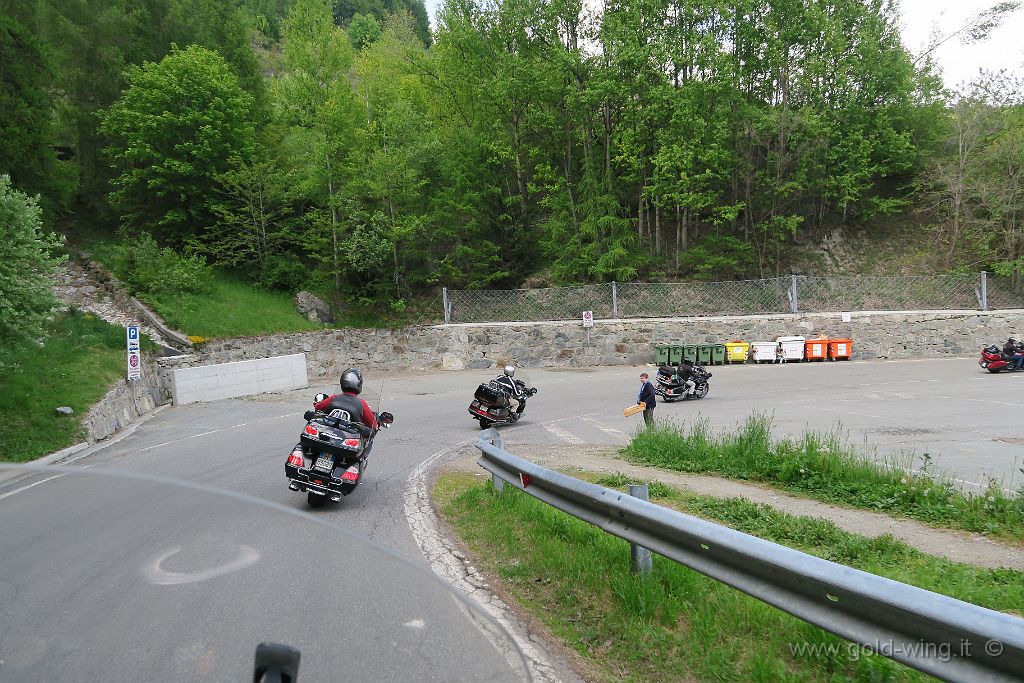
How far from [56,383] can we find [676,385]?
52.2 feet

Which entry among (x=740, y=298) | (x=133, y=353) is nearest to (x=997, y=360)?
(x=740, y=298)

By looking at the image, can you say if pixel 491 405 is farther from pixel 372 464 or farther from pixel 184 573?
pixel 184 573

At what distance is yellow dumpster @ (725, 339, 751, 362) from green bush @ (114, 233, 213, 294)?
22.2 m

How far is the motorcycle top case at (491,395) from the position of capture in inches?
541

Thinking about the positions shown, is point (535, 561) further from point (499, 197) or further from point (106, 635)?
point (499, 197)

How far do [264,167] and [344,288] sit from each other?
6404 mm

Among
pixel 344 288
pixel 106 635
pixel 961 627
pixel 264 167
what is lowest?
pixel 961 627

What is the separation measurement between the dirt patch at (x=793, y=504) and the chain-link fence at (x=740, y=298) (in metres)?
17.2

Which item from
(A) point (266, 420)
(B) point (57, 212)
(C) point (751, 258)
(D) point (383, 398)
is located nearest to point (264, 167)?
(B) point (57, 212)

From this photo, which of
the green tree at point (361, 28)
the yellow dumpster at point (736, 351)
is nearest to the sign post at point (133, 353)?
the yellow dumpster at point (736, 351)

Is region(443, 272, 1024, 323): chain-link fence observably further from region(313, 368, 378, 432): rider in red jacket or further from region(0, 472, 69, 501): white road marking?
region(0, 472, 69, 501): white road marking

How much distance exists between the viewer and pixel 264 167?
27.7 meters

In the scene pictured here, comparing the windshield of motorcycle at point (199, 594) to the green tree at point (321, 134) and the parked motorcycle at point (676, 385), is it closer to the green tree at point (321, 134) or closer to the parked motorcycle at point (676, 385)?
the parked motorcycle at point (676, 385)

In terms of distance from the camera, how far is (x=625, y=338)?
27.4 metres
